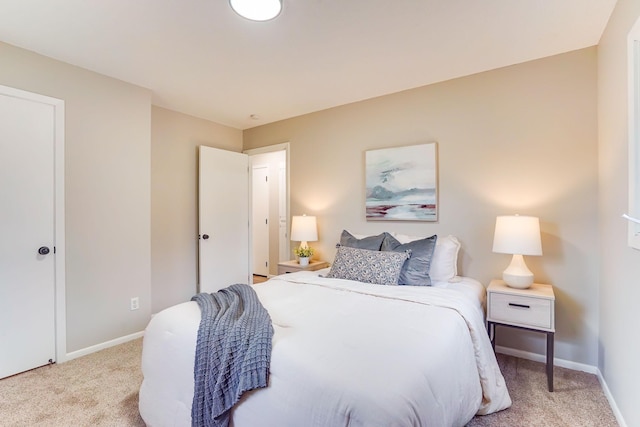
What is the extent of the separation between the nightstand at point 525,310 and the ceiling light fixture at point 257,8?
2389 mm

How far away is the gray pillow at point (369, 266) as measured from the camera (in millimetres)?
2457

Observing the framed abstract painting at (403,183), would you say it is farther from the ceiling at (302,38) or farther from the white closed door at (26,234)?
the white closed door at (26,234)

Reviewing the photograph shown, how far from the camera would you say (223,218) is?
13.5 feet

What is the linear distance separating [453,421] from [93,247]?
2956 mm

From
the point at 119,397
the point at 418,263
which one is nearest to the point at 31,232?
the point at 119,397

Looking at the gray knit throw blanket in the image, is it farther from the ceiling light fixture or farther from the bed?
the ceiling light fixture

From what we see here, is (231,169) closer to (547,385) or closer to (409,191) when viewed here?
(409,191)

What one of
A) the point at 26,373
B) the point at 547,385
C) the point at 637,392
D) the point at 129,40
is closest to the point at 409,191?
the point at 547,385

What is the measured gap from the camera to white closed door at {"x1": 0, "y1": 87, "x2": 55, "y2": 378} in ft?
7.47

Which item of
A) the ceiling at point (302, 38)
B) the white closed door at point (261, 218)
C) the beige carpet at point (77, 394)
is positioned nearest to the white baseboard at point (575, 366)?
the ceiling at point (302, 38)

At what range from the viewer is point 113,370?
241 cm

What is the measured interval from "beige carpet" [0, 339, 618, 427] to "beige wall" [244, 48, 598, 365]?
39cm

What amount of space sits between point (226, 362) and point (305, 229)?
90.0 inches

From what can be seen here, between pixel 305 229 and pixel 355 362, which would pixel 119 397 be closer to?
pixel 355 362
